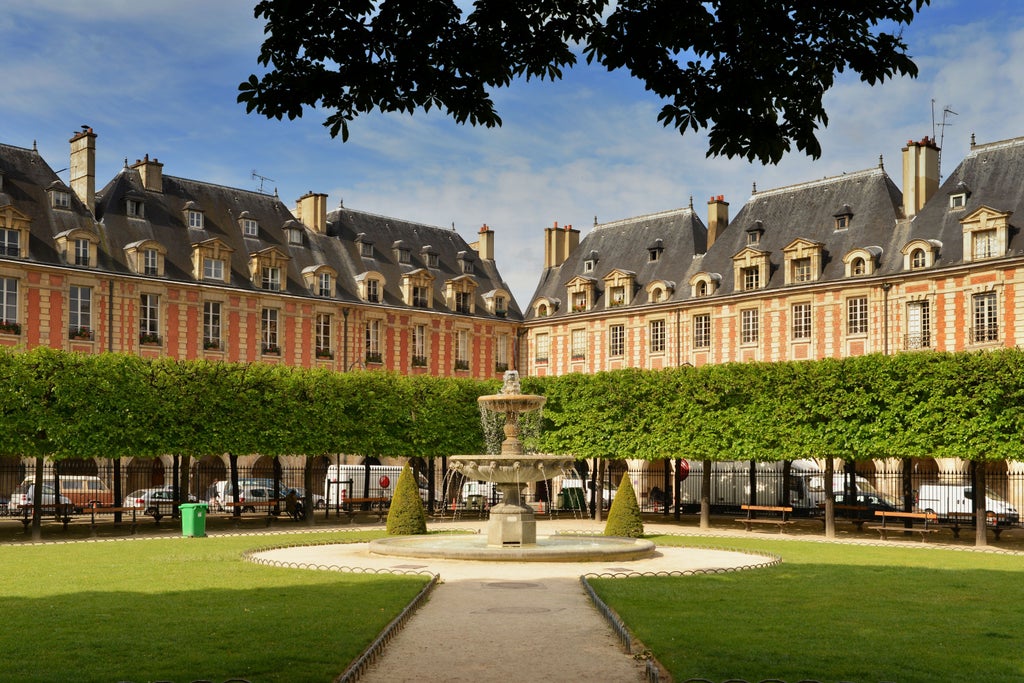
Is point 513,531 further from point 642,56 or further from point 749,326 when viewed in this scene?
point 749,326

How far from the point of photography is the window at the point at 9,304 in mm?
33344

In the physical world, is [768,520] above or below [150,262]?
below

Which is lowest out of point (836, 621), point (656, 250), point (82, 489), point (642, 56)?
point (82, 489)

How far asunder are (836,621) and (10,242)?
2971 centimetres

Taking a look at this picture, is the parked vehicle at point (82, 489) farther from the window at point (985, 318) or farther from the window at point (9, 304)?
the window at point (985, 318)

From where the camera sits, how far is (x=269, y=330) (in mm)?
39406

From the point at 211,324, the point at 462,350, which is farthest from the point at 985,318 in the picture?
the point at 211,324

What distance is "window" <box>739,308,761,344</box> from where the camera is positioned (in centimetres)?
3922

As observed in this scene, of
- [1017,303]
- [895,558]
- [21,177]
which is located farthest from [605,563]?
[21,177]

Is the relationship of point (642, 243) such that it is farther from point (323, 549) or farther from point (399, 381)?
point (323, 549)

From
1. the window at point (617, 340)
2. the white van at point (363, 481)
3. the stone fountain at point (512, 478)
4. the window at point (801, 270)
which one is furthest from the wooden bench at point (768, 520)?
the window at point (617, 340)

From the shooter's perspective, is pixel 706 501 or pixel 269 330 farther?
pixel 269 330

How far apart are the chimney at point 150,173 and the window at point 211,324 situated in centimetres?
455

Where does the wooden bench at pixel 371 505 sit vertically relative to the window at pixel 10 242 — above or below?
below
